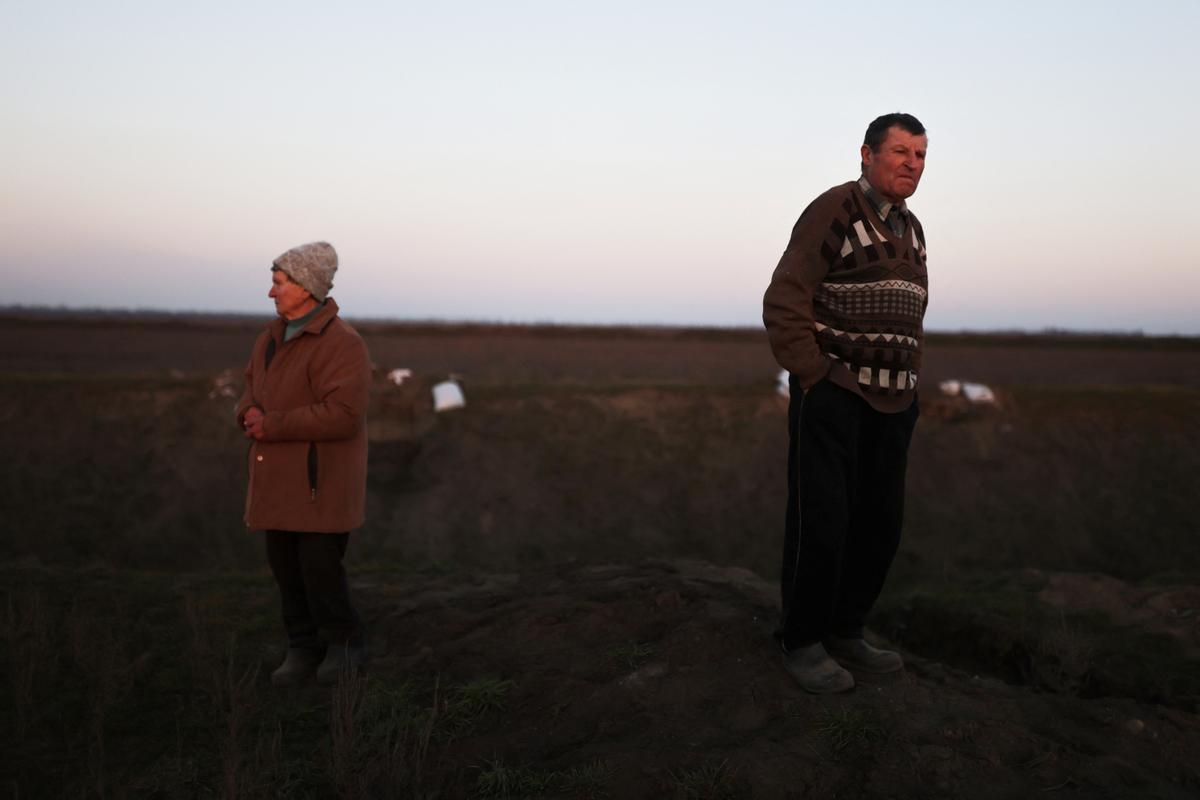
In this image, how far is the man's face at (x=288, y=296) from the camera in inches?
154

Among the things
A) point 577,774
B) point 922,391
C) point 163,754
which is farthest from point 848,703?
point 922,391

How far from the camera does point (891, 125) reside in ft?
11.1

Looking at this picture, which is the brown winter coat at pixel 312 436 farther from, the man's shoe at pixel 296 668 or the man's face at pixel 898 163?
the man's face at pixel 898 163

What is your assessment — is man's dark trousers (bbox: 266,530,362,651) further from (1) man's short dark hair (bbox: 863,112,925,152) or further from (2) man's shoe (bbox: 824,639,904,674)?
(1) man's short dark hair (bbox: 863,112,925,152)

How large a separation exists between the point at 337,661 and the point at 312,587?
0.38m

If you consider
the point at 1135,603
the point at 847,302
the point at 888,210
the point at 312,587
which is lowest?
the point at 1135,603

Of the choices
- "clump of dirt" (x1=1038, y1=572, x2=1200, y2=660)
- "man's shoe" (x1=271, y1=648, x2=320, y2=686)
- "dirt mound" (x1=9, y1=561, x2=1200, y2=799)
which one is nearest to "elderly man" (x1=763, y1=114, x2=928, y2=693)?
"dirt mound" (x1=9, y1=561, x2=1200, y2=799)

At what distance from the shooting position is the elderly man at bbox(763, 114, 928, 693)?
3.37 metres

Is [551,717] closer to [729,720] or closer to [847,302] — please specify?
[729,720]

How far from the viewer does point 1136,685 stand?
4586 mm

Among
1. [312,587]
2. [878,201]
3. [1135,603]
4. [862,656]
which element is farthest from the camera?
[1135,603]

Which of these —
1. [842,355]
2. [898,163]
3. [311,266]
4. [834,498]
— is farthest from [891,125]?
[311,266]

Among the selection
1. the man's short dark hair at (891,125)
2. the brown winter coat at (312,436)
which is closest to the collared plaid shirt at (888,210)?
the man's short dark hair at (891,125)

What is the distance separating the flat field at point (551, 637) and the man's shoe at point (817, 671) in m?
0.07
